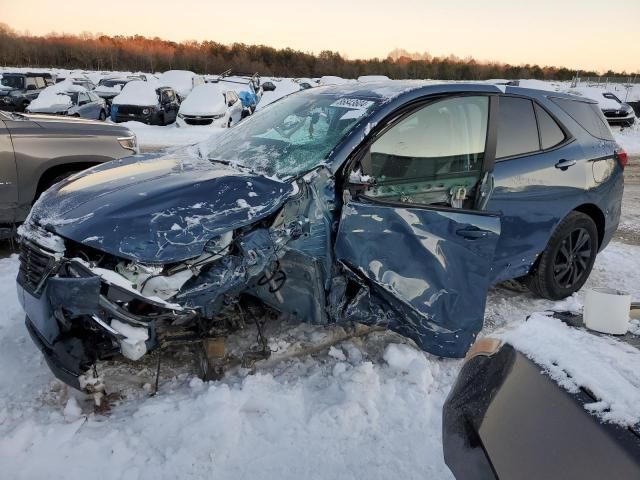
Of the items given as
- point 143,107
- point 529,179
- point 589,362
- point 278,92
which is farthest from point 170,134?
point 589,362

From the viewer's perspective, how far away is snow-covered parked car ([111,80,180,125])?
16.3m

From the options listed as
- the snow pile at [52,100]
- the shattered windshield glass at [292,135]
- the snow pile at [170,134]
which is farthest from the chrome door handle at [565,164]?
the snow pile at [52,100]

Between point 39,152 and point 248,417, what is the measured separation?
3.94m

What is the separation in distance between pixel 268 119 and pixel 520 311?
2.63 meters

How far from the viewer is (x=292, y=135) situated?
3600 mm

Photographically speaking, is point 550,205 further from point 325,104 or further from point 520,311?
point 325,104

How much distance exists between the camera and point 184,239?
2.65 meters

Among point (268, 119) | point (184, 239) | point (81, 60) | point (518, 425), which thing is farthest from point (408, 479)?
point (81, 60)

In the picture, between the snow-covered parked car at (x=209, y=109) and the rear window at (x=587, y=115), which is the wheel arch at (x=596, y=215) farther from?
the snow-covered parked car at (x=209, y=109)

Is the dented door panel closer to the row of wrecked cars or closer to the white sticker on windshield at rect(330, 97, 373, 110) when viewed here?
the row of wrecked cars

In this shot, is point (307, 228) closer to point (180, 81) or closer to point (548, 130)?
point (548, 130)

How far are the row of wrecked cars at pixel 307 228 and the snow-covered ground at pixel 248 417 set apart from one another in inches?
10.1

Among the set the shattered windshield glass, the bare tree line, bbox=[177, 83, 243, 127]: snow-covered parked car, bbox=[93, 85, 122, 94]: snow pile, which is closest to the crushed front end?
the shattered windshield glass

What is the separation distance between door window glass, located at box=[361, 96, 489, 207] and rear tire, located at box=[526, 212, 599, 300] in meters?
1.24
